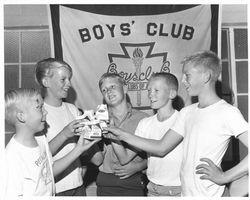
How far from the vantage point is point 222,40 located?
334 cm

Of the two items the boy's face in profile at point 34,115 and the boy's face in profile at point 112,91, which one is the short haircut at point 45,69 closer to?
the boy's face in profile at point 112,91

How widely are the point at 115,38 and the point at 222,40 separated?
37.5 inches

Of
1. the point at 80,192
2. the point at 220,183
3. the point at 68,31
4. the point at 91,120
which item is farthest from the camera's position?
the point at 68,31

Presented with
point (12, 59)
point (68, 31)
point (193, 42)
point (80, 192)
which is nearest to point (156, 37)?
point (193, 42)

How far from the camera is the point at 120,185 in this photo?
2.45m

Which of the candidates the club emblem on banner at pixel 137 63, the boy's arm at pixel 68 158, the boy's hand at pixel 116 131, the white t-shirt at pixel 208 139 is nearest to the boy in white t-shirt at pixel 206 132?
the white t-shirt at pixel 208 139

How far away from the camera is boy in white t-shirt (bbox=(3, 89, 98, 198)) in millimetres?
1843

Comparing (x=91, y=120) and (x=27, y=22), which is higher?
(x=27, y=22)

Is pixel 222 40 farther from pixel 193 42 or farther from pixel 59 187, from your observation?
pixel 59 187

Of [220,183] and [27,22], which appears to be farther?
[27,22]

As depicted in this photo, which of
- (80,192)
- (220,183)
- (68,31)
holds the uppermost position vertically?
(68,31)

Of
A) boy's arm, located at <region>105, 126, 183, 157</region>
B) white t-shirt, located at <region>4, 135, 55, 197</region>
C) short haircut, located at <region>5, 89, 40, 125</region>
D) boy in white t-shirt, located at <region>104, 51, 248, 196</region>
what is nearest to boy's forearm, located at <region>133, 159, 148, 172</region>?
boy's arm, located at <region>105, 126, 183, 157</region>

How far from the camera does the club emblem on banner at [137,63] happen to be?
324cm

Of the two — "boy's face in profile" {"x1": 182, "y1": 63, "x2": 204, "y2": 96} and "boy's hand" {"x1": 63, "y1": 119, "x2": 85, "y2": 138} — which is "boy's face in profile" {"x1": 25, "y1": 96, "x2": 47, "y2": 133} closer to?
"boy's hand" {"x1": 63, "y1": 119, "x2": 85, "y2": 138}
